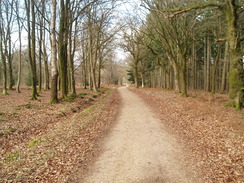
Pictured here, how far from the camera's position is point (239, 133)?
20.9 ft

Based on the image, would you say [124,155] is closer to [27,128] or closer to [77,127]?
[77,127]

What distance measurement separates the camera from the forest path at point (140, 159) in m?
4.22

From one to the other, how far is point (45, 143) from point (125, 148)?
312 centimetres

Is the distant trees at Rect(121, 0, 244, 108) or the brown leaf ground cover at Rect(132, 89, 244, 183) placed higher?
the distant trees at Rect(121, 0, 244, 108)

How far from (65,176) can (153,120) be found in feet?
20.5

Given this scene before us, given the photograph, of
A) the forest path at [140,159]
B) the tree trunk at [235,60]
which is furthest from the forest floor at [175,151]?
the tree trunk at [235,60]

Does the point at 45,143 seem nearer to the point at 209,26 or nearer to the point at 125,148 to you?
the point at 125,148

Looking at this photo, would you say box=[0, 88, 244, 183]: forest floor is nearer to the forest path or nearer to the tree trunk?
the forest path

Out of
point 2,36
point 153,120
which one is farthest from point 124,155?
point 2,36

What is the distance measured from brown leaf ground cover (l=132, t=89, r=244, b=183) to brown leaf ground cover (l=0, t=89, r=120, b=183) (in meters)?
3.45

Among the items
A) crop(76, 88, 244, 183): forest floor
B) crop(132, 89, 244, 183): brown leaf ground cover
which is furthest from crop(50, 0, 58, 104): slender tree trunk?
crop(132, 89, 244, 183): brown leaf ground cover

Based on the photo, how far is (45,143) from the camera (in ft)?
20.9

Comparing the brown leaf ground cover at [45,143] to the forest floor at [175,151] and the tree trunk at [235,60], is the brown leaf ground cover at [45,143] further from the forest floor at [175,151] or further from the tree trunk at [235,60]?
the tree trunk at [235,60]

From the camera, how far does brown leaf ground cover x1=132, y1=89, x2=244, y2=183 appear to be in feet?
14.4
